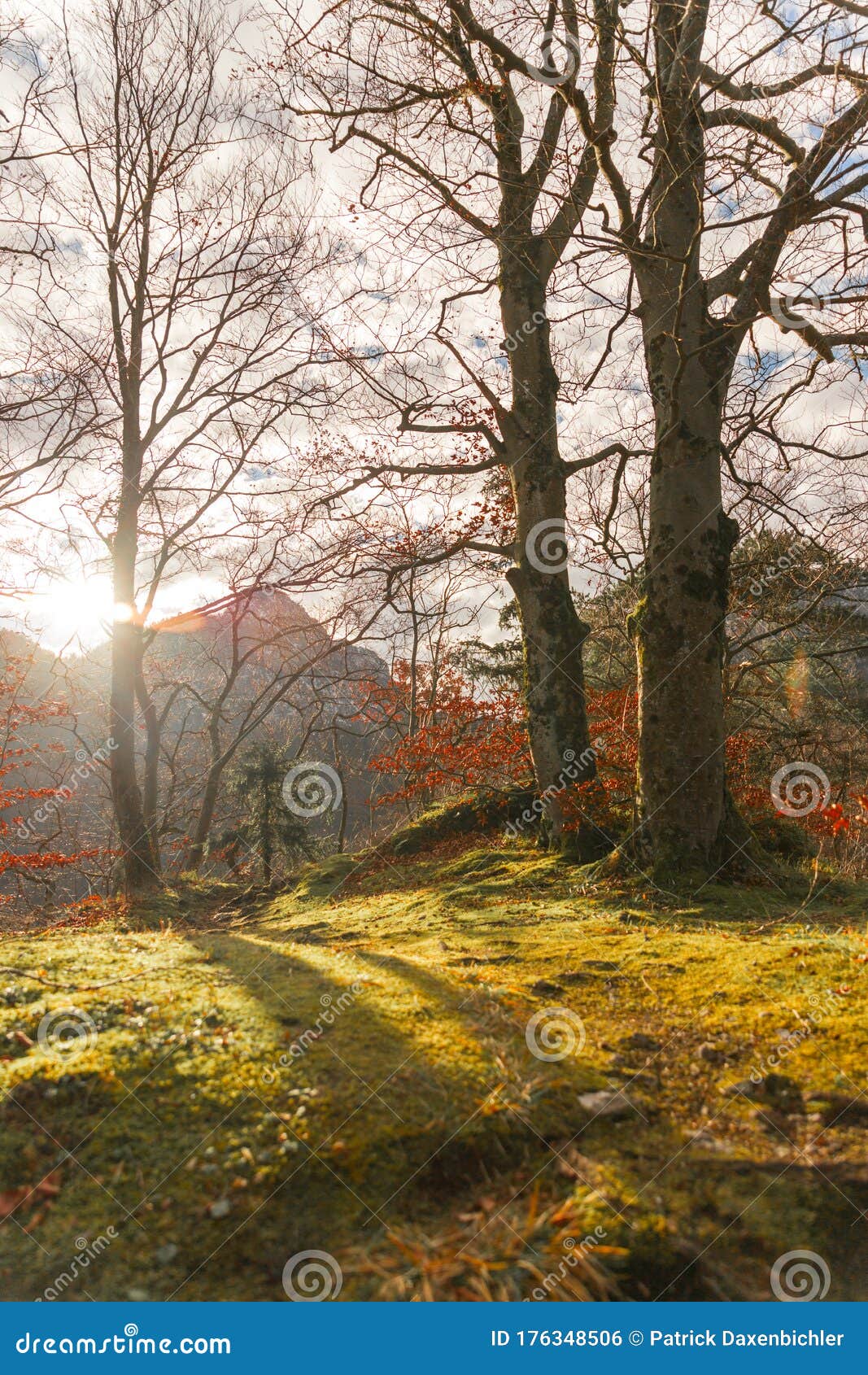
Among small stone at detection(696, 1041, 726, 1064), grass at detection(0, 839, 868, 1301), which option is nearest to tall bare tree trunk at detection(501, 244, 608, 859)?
grass at detection(0, 839, 868, 1301)

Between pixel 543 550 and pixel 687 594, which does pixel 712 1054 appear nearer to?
pixel 687 594

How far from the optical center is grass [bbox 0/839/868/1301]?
149cm

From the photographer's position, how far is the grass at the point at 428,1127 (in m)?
1.49

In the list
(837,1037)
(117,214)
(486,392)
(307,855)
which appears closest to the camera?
(837,1037)

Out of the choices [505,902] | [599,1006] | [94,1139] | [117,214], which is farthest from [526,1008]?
[117,214]

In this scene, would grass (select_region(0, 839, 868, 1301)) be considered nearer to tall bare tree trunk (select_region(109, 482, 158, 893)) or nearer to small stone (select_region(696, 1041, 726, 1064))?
small stone (select_region(696, 1041, 726, 1064))

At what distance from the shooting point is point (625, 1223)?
61.0 inches

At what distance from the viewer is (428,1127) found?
182 centimetres

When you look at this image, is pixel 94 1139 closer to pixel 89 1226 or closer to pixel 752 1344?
pixel 89 1226

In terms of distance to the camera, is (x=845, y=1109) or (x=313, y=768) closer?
(x=845, y=1109)

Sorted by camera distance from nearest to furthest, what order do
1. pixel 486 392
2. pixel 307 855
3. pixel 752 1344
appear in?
pixel 752 1344 < pixel 486 392 < pixel 307 855

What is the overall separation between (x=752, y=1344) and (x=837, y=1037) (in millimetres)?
1130

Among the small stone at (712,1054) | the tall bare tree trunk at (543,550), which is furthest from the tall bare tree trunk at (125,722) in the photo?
the small stone at (712,1054)

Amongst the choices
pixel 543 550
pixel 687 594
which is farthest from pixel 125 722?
pixel 687 594
